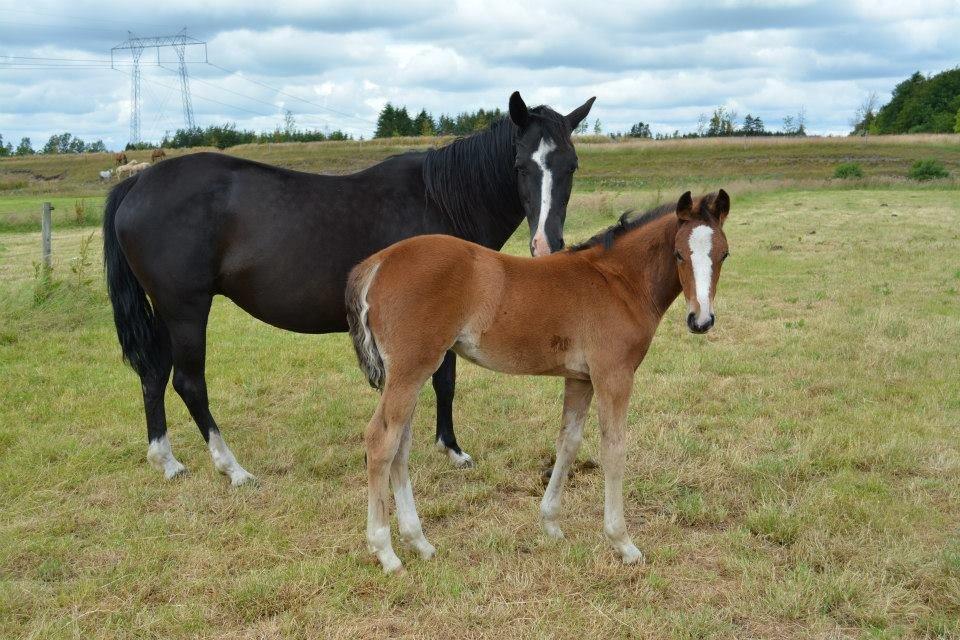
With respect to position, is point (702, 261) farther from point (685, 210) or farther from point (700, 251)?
point (685, 210)

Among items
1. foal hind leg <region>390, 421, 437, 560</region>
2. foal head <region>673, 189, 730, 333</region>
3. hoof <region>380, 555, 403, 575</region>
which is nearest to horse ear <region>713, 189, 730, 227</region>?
foal head <region>673, 189, 730, 333</region>

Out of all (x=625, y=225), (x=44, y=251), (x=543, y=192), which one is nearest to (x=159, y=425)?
(x=543, y=192)

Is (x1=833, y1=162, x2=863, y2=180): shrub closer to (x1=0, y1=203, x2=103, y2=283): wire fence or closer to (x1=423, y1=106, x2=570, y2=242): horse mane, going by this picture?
(x1=0, y1=203, x2=103, y2=283): wire fence

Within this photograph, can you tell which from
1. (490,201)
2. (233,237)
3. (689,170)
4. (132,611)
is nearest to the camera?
(132,611)

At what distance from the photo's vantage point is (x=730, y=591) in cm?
332

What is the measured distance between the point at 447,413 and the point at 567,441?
1.46 metres

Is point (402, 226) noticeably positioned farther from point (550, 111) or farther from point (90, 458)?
point (90, 458)

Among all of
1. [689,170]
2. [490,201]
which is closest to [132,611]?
[490,201]

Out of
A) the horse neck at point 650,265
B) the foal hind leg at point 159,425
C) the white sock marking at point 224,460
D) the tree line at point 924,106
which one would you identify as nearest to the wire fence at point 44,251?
the foal hind leg at point 159,425

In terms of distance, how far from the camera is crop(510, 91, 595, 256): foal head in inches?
177

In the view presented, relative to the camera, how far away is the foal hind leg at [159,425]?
4.91 meters

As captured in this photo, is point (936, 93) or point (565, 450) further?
point (936, 93)

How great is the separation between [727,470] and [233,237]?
369 cm

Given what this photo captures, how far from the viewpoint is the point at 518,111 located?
466cm
